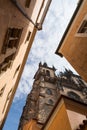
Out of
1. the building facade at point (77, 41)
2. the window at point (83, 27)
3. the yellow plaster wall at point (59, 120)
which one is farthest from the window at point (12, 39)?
the yellow plaster wall at point (59, 120)

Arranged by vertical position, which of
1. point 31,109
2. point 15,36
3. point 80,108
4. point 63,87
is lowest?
point 31,109

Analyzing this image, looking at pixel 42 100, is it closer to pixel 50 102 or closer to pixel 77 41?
pixel 50 102

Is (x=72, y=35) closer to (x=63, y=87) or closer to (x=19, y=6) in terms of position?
(x=19, y=6)

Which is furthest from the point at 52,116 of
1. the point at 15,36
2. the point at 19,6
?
the point at 19,6

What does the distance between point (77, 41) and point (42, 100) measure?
3012 centimetres

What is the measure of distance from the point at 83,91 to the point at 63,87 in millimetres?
4443

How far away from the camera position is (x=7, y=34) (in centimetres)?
1047

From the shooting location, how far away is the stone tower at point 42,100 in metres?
38.7

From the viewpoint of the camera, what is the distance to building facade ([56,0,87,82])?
39.1 ft

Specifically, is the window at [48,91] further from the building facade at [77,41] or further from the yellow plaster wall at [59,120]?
the yellow plaster wall at [59,120]

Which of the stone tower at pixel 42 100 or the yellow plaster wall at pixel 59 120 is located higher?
the yellow plaster wall at pixel 59 120

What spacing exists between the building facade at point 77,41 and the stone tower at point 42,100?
22443mm

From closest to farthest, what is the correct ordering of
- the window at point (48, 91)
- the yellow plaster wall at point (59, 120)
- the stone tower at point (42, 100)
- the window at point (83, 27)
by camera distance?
the yellow plaster wall at point (59, 120) < the window at point (83, 27) < the stone tower at point (42, 100) < the window at point (48, 91)

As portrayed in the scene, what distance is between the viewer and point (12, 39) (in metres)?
11.9
